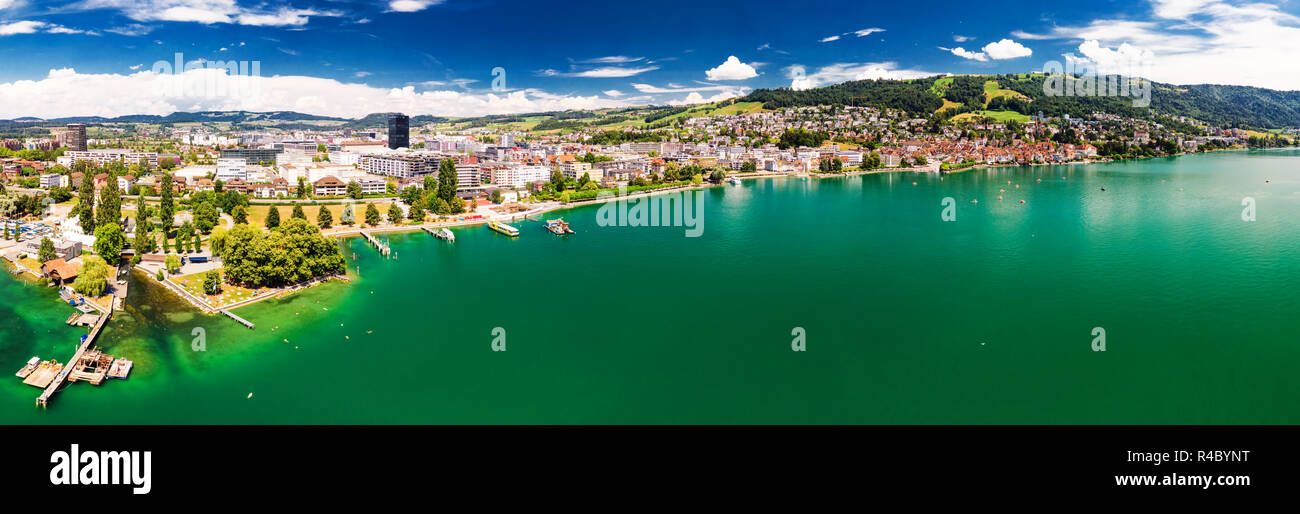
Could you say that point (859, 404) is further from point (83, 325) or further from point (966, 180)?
point (966, 180)

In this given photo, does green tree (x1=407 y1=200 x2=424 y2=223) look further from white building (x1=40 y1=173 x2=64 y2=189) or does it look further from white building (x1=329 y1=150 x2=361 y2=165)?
white building (x1=329 y1=150 x2=361 y2=165)

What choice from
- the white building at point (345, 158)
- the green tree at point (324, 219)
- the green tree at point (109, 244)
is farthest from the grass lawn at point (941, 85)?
the green tree at point (109, 244)

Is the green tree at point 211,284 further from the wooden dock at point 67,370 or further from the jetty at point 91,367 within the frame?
the jetty at point 91,367

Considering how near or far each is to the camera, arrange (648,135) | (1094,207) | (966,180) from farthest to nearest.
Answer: (648,135)
(966,180)
(1094,207)
